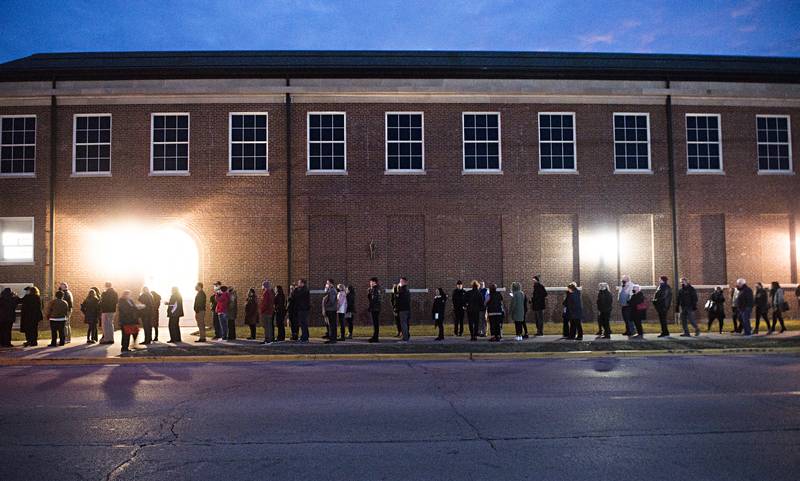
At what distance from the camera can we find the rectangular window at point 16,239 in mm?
22422

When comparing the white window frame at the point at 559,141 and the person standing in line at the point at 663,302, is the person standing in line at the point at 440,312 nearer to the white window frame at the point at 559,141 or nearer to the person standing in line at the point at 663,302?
the person standing in line at the point at 663,302

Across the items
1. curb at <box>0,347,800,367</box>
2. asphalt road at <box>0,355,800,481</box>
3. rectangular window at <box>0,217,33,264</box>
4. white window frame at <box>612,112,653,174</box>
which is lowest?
curb at <box>0,347,800,367</box>

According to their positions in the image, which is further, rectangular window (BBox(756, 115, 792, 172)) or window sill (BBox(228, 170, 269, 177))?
rectangular window (BBox(756, 115, 792, 172))

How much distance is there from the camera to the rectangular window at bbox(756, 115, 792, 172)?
79.5 feet

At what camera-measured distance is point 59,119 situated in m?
22.7

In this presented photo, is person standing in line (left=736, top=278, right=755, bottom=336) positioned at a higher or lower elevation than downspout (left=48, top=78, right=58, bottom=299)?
lower

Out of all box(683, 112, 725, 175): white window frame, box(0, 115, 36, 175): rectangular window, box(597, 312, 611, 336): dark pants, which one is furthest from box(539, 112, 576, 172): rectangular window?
box(0, 115, 36, 175): rectangular window

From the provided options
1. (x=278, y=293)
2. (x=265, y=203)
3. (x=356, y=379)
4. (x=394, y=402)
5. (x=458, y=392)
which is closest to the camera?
(x=394, y=402)

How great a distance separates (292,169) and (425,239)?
5568 mm

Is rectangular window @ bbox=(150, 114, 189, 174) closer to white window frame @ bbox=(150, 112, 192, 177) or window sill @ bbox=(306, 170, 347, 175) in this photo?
white window frame @ bbox=(150, 112, 192, 177)

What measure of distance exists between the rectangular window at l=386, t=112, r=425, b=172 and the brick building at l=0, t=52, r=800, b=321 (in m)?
0.08

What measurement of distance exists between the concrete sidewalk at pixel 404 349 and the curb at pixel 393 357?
0.08 ft

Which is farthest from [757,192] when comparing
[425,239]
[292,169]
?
[292,169]

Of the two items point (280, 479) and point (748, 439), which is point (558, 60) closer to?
point (748, 439)
